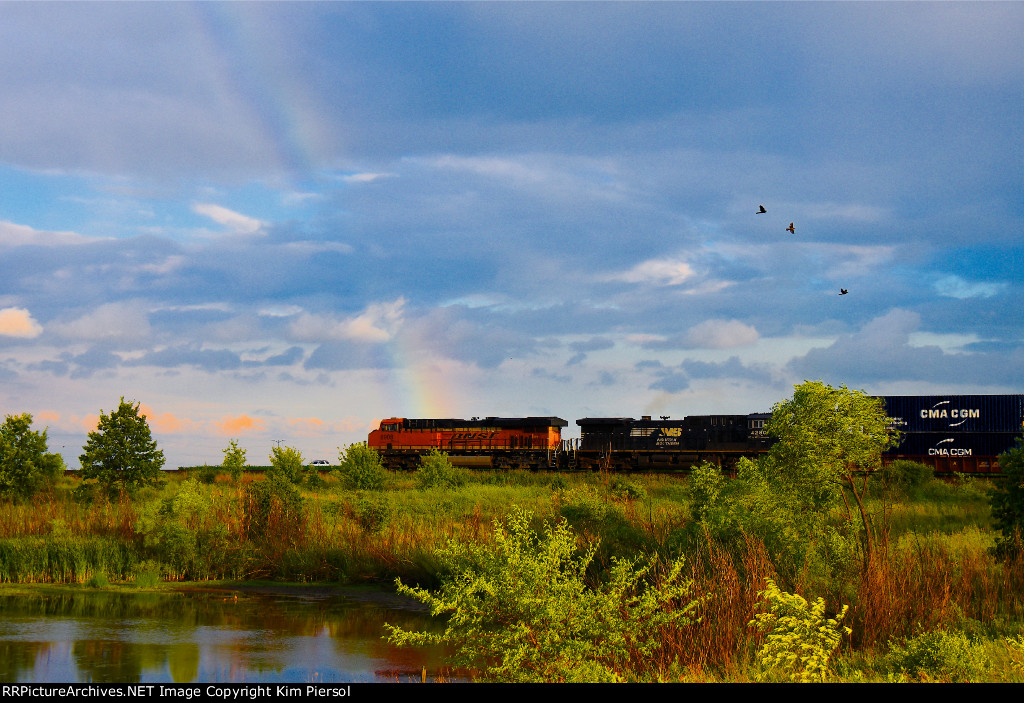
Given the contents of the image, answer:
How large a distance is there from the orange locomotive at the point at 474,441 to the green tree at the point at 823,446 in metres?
41.1

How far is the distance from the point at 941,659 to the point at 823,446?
5.88m

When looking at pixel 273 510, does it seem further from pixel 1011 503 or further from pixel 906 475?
pixel 906 475

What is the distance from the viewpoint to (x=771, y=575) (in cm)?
1413

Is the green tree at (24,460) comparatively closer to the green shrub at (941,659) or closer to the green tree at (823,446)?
the green tree at (823,446)

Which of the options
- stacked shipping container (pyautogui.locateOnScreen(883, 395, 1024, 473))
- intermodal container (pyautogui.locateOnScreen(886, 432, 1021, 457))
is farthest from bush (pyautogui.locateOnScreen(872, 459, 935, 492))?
intermodal container (pyautogui.locateOnScreen(886, 432, 1021, 457))

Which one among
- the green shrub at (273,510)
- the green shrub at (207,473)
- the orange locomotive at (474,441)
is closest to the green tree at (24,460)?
the green shrub at (207,473)

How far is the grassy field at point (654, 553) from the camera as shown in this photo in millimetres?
12648

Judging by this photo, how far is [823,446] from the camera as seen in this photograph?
1653cm

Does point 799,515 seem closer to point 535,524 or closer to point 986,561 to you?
point 986,561

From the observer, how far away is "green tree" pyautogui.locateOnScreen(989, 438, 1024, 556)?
18750 millimetres

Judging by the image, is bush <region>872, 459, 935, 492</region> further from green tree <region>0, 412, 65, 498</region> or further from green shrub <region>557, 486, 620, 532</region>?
green tree <region>0, 412, 65, 498</region>

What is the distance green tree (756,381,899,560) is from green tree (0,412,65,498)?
34.9m
